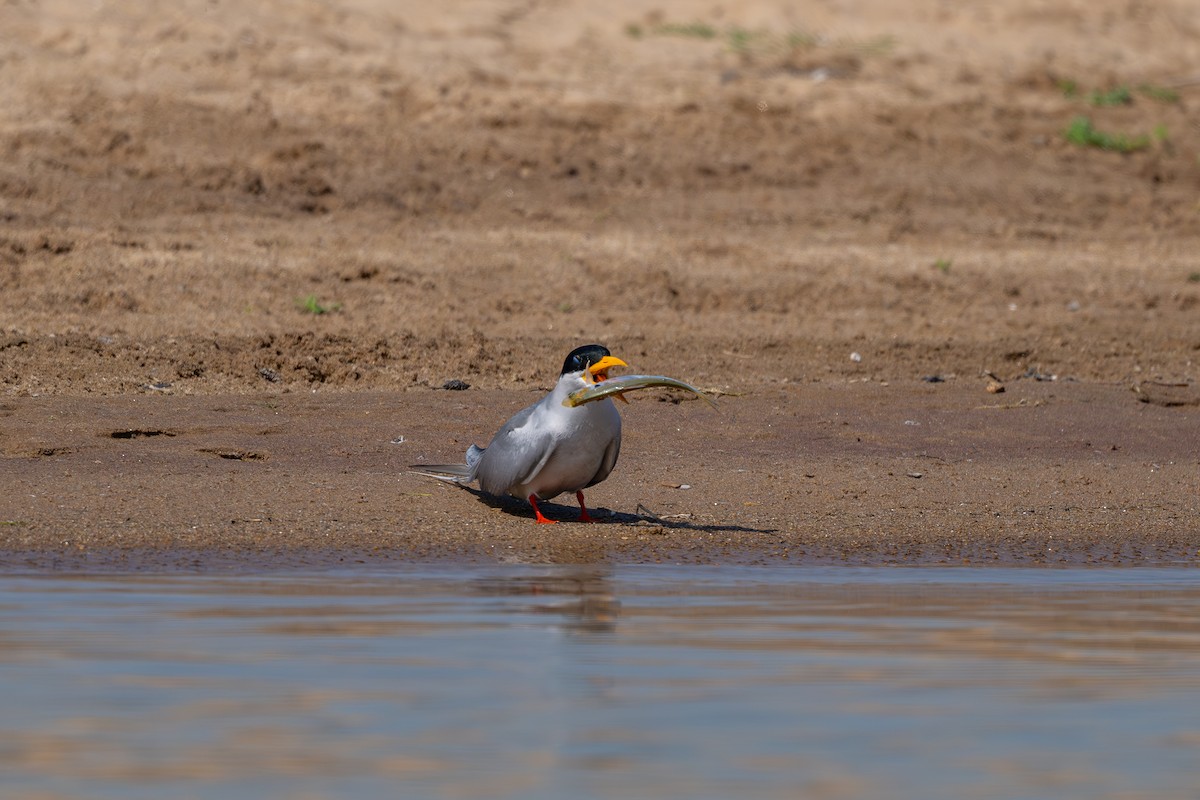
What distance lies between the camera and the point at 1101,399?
12148mm

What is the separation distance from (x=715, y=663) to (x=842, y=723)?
800 millimetres

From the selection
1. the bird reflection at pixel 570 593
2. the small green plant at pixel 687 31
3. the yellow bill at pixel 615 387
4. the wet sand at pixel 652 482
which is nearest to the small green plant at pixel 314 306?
the wet sand at pixel 652 482

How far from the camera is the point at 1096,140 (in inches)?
709

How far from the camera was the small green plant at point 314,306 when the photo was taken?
1312 centimetres

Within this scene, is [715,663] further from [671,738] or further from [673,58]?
[673,58]

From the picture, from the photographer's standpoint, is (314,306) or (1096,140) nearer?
(314,306)

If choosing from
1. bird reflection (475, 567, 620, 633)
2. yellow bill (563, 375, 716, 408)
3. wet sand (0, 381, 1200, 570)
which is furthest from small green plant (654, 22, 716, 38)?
bird reflection (475, 567, 620, 633)

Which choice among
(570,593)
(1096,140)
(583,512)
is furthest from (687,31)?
(570,593)

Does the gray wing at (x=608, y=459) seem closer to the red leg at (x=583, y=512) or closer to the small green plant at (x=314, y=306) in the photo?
the red leg at (x=583, y=512)

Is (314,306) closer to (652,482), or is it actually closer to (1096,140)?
(652,482)

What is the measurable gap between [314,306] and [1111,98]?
890 cm

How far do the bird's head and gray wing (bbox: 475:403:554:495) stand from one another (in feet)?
0.85

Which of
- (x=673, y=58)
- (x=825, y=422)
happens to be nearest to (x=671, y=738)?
(x=825, y=422)

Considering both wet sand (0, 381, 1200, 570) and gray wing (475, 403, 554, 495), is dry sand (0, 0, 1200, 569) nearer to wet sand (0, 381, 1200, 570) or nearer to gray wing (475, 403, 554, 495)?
wet sand (0, 381, 1200, 570)
